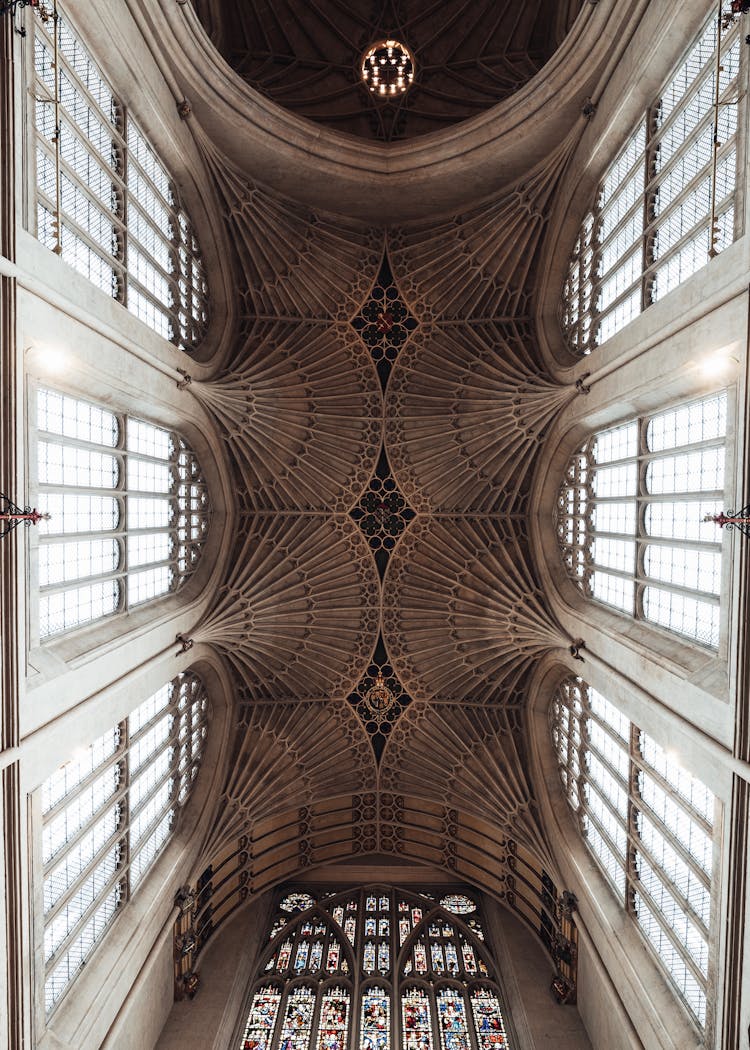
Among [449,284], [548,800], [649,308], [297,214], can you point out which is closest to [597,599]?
[548,800]

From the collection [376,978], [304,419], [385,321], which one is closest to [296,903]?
[376,978]

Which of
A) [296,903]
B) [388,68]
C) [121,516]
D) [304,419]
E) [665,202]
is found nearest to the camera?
[665,202]

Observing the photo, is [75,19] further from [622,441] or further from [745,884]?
[745,884]

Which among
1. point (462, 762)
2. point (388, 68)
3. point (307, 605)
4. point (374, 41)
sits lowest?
point (462, 762)

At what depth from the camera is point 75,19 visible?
9.75m

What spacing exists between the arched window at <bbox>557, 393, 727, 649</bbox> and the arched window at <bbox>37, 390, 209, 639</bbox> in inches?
353

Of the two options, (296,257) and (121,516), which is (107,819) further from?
(296,257)

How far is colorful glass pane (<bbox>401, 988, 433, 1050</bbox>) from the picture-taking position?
1384 centimetres

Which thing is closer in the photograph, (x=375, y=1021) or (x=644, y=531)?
(x=644, y=531)

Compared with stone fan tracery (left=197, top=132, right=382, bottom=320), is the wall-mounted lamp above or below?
below

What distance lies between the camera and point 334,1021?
14.3 metres

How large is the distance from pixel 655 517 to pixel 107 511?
31.5ft

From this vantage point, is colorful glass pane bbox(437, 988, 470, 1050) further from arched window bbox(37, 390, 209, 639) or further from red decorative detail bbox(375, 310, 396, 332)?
red decorative detail bbox(375, 310, 396, 332)

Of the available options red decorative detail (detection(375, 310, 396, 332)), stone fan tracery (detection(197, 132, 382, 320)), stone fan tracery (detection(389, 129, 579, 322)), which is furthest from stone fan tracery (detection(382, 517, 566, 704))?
stone fan tracery (detection(197, 132, 382, 320))
